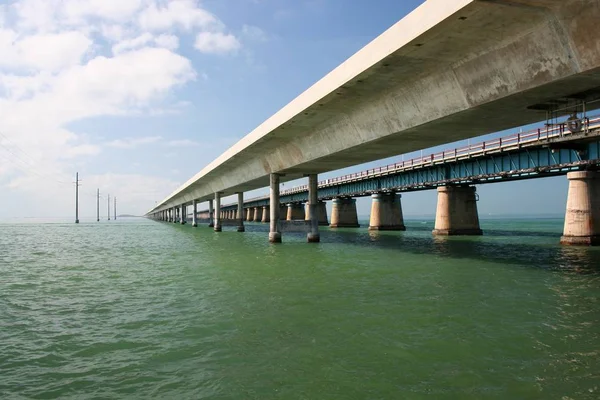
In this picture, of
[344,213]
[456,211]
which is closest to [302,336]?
[456,211]

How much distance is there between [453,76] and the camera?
49.0 feet

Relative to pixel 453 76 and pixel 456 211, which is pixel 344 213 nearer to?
pixel 456 211

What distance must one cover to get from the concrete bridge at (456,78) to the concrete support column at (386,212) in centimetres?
4286

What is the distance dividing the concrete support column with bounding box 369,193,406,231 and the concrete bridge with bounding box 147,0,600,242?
42860 millimetres

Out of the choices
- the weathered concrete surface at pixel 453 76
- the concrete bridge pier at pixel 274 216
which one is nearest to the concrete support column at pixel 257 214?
the concrete bridge pier at pixel 274 216

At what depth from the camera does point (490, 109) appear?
50.7ft

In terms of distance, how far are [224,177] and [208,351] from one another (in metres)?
48.6

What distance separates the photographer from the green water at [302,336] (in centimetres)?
661

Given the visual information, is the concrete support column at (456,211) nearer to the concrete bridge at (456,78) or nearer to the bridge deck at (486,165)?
the bridge deck at (486,165)

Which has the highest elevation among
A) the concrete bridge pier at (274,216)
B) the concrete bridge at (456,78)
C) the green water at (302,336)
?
the concrete bridge at (456,78)

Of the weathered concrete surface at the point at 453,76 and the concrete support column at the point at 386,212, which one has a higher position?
the weathered concrete surface at the point at 453,76

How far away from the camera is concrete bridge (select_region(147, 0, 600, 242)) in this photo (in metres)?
11.2

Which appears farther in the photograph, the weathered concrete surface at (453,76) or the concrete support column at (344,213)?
the concrete support column at (344,213)

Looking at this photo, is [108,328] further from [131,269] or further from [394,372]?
[131,269]
